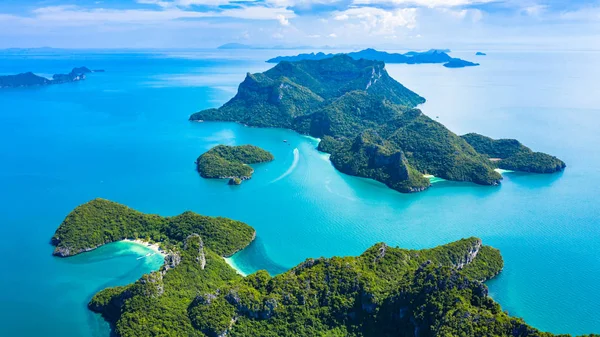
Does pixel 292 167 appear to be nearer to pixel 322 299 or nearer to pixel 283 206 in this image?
pixel 283 206

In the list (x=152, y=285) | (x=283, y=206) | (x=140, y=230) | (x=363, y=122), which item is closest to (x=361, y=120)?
(x=363, y=122)

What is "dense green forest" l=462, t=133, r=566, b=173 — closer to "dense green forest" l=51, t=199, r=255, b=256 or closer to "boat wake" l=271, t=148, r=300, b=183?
"boat wake" l=271, t=148, r=300, b=183

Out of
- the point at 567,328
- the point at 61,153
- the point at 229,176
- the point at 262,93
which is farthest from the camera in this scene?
A: the point at 262,93

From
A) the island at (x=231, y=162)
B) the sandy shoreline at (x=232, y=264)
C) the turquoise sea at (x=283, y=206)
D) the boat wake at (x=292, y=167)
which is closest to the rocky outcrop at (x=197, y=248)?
the sandy shoreline at (x=232, y=264)

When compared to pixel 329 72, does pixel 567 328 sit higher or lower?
lower

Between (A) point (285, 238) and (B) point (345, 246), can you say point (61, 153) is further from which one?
(B) point (345, 246)

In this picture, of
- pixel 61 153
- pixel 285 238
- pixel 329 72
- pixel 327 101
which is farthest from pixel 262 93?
pixel 285 238

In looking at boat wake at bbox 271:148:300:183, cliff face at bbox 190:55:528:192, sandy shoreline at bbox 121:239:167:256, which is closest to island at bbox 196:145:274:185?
boat wake at bbox 271:148:300:183
